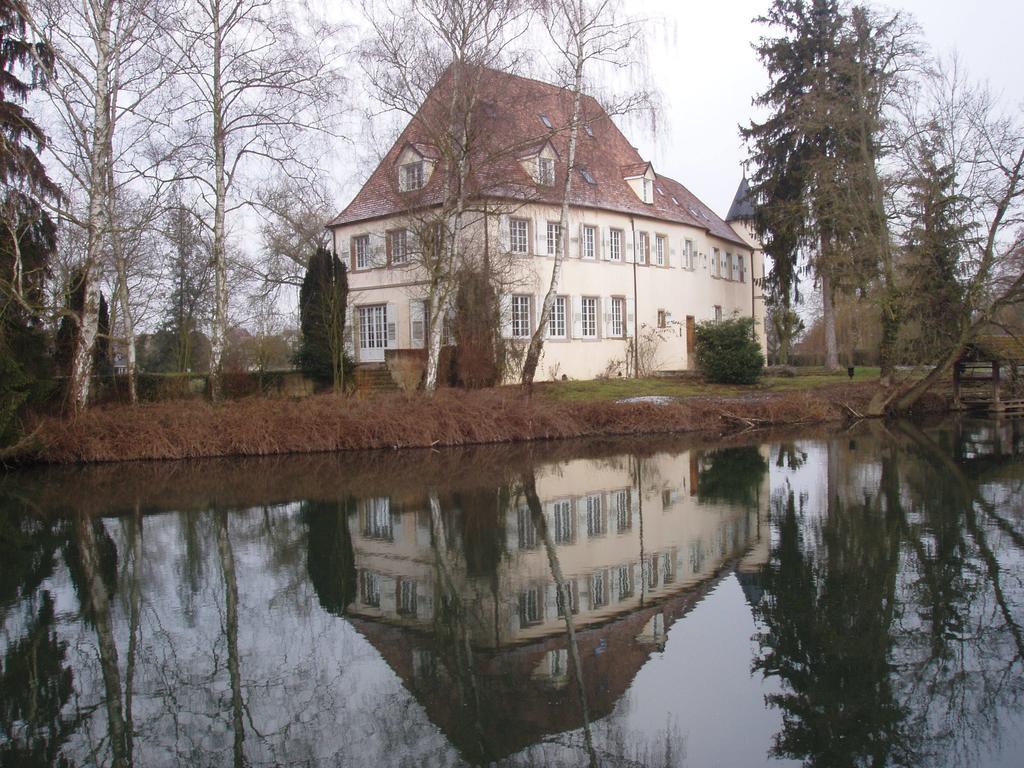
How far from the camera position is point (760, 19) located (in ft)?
119

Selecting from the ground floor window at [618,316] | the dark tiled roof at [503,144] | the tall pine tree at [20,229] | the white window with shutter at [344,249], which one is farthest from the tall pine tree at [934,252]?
the tall pine tree at [20,229]

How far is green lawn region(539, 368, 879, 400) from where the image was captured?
27469mm

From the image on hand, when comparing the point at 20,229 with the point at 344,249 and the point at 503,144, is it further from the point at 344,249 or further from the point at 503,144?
the point at 344,249

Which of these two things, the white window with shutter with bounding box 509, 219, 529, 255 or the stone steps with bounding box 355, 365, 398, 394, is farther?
the white window with shutter with bounding box 509, 219, 529, 255

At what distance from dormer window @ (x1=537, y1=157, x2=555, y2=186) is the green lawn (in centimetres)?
611

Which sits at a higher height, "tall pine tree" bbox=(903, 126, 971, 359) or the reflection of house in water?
"tall pine tree" bbox=(903, 126, 971, 359)

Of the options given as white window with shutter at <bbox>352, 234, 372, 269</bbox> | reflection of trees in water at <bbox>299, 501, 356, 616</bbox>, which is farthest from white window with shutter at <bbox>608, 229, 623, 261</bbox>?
reflection of trees in water at <bbox>299, 501, 356, 616</bbox>

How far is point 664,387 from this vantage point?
3002 centimetres

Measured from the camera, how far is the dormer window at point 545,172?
1027 inches

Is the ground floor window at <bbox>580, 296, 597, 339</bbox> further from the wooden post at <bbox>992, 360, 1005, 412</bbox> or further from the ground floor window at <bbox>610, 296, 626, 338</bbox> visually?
the wooden post at <bbox>992, 360, 1005, 412</bbox>

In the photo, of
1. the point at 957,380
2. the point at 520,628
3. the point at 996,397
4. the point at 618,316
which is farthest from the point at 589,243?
the point at 520,628

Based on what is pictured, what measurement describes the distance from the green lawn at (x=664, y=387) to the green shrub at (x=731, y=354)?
0.47 metres

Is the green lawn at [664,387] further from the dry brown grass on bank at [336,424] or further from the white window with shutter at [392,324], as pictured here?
the white window with shutter at [392,324]

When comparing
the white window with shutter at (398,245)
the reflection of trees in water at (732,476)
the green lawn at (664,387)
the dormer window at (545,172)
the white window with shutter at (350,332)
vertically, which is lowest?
the reflection of trees in water at (732,476)
